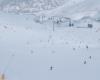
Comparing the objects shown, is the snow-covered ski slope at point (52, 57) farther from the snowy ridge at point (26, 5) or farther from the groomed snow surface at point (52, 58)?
the snowy ridge at point (26, 5)

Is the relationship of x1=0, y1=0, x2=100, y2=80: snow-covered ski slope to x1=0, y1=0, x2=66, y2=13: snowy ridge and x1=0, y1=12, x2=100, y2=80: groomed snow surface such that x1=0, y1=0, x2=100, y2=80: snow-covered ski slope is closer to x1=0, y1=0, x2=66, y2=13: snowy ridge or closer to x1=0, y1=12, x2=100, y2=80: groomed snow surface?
x1=0, y1=12, x2=100, y2=80: groomed snow surface

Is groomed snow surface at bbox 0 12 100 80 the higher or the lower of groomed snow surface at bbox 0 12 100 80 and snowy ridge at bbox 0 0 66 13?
the lower

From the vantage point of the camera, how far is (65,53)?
1877 centimetres

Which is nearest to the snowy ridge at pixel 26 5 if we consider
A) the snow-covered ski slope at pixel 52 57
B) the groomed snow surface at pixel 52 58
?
the snow-covered ski slope at pixel 52 57

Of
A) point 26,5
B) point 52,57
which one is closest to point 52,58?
point 52,57

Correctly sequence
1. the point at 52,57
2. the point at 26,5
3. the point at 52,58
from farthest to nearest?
the point at 26,5 → the point at 52,57 → the point at 52,58

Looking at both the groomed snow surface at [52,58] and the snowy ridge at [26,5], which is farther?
the snowy ridge at [26,5]

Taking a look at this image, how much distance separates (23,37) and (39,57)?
7.59 meters

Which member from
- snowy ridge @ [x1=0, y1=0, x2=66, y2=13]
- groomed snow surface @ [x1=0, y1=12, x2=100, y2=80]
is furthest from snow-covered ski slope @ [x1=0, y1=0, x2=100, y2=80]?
snowy ridge @ [x1=0, y1=0, x2=66, y2=13]

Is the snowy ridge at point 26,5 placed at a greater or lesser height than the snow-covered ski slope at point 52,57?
greater

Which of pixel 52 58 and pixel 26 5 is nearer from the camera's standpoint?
pixel 52 58

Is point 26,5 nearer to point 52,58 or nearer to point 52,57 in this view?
point 52,57

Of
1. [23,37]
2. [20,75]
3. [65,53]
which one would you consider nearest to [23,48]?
[65,53]

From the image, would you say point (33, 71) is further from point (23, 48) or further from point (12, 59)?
point (23, 48)
